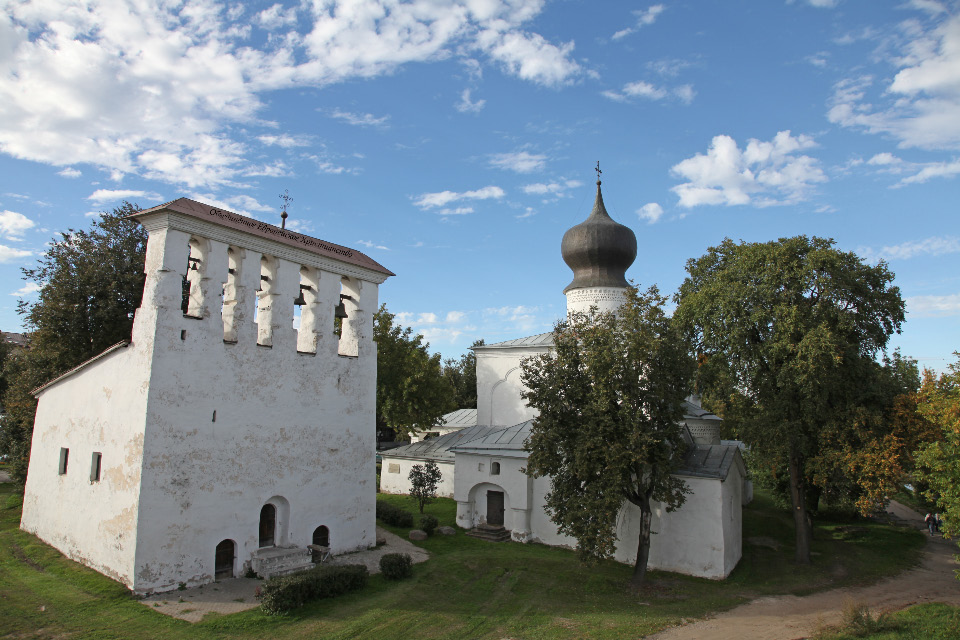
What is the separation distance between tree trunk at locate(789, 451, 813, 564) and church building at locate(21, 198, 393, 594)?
13.8 m

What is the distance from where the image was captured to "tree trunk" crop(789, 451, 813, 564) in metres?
18.7

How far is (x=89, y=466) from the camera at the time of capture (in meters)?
14.4

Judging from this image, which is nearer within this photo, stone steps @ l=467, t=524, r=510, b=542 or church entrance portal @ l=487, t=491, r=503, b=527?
stone steps @ l=467, t=524, r=510, b=542

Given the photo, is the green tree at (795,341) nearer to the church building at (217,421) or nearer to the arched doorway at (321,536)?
the church building at (217,421)

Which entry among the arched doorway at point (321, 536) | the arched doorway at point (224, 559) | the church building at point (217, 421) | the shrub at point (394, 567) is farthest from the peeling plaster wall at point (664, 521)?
the arched doorway at point (224, 559)

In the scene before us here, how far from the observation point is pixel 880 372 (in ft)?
59.4

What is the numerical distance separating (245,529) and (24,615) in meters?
4.42

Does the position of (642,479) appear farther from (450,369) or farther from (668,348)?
(450,369)

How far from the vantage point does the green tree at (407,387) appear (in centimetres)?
3231

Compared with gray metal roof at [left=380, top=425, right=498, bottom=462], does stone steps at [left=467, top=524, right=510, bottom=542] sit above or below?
below

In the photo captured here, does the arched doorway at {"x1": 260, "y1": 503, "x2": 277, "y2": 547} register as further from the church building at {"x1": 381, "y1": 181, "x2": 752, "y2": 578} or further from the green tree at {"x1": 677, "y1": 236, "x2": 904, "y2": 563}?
the green tree at {"x1": 677, "y1": 236, "x2": 904, "y2": 563}

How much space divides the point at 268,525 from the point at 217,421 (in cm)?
334

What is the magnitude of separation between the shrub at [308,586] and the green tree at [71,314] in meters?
14.8

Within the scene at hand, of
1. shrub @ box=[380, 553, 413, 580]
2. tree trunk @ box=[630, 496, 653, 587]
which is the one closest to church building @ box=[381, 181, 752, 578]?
tree trunk @ box=[630, 496, 653, 587]
